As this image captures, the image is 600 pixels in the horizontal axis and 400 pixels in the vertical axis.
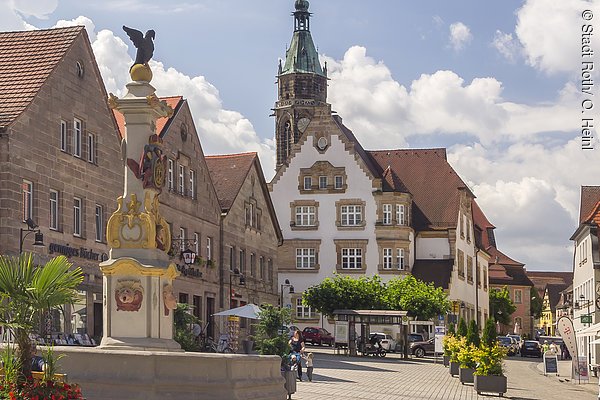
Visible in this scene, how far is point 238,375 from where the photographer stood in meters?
18.6

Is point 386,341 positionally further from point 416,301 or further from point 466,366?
point 466,366

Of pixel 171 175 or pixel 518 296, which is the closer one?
pixel 171 175

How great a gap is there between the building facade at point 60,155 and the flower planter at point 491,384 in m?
12.8

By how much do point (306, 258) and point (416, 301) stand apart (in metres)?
15.8

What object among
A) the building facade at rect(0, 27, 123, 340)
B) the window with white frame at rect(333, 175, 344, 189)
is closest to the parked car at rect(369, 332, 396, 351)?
the window with white frame at rect(333, 175, 344, 189)

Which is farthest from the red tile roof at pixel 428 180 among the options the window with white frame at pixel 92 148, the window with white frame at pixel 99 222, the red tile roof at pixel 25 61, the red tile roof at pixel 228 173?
the red tile roof at pixel 25 61

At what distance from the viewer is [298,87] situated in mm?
134875

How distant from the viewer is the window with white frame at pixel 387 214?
74.5 m

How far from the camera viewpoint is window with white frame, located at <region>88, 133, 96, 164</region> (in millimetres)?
38188

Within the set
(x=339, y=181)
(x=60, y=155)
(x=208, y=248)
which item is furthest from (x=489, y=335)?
(x=339, y=181)

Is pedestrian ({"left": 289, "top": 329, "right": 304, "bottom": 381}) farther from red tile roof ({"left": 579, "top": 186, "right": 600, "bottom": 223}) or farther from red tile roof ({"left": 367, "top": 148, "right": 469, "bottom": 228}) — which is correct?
red tile roof ({"left": 367, "top": 148, "right": 469, "bottom": 228})

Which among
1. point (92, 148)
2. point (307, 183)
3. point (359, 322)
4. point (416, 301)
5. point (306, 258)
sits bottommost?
point (359, 322)

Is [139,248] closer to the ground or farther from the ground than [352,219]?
closer to the ground

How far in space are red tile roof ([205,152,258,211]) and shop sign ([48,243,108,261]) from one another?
15969mm
